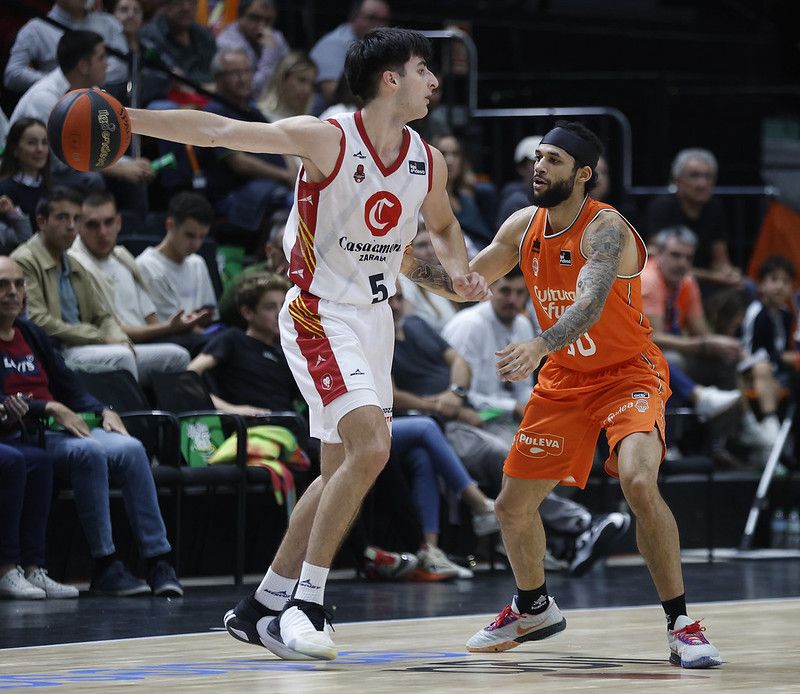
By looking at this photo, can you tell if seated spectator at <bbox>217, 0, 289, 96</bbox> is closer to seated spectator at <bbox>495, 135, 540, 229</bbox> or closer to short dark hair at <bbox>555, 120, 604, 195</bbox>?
seated spectator at <bbox>495, 135, 540, 229</bbox>

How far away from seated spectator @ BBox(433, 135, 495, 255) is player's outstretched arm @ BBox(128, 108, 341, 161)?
210 inches

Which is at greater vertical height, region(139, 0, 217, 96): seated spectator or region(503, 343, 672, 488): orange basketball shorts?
region(139, 0, 217, 96): seated spectator

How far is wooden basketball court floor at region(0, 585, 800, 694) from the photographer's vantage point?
13.5 ft

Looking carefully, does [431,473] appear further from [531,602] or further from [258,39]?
[258,39]

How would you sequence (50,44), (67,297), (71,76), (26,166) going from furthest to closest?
1. (50,44)
2. (71,76)
3. (26,166)
4. (67,297)

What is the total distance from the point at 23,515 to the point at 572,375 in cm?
284

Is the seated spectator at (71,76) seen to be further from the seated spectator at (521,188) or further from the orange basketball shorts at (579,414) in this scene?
the orange basketball shorts at (579,414)

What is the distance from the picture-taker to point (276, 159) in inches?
396

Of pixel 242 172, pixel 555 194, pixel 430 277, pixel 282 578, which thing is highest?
pixel 242 172

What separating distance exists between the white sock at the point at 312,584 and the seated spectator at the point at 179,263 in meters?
3.77

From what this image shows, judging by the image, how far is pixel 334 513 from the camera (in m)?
4.59

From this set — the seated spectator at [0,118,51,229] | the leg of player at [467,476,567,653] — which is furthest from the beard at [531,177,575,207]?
the seated spectator at [0,118,51,229]

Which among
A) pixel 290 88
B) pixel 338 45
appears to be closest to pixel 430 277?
pixel 290 88

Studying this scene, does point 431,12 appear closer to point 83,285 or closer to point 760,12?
point 760,12
